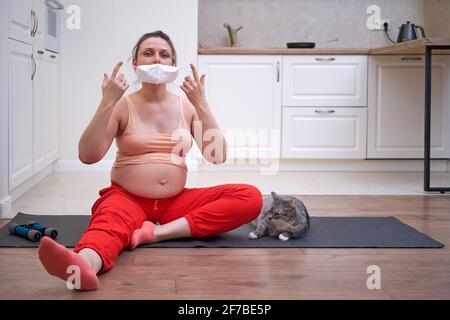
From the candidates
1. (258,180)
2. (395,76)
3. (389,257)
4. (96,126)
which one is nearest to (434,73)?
(395,76)

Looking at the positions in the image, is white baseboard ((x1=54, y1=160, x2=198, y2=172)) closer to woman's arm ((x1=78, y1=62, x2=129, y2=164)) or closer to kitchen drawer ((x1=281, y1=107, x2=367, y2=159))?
kitchen drawer ((x1=281, y1=107, x2=367, y2=159))

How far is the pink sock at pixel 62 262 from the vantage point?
1746 millimetres

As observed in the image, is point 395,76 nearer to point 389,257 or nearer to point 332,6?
point 332,6

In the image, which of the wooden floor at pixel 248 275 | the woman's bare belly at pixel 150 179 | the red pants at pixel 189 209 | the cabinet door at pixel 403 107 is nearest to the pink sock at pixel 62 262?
the wooden floor at pixel 248 275

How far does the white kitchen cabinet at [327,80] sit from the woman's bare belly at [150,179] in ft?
8.33

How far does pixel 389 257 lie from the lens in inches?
88.5

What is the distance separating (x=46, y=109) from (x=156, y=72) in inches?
80.1

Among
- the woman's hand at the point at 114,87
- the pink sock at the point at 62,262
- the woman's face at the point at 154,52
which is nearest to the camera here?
the pink sock at the point at 62,262

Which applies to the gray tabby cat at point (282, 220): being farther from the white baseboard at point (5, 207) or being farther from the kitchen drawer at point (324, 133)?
the kitchen drawer at point (324, 133)

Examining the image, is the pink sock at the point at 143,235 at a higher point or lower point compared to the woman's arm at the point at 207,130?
lower

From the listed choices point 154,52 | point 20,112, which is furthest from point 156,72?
point 20,112

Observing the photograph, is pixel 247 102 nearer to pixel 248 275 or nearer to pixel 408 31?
pixel 408 31

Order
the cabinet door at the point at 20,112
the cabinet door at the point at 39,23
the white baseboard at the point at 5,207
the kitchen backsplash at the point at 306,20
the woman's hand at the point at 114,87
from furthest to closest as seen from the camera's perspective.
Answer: the kitchen backsplash at the point at 306,20 → the cabinet door at the point at 39,23 → the cabinet door at the point at 20,112 → the white baseboard at the point at 5,207 → the woman's hand at the point at 114,87

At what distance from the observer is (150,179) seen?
2.43 meters
